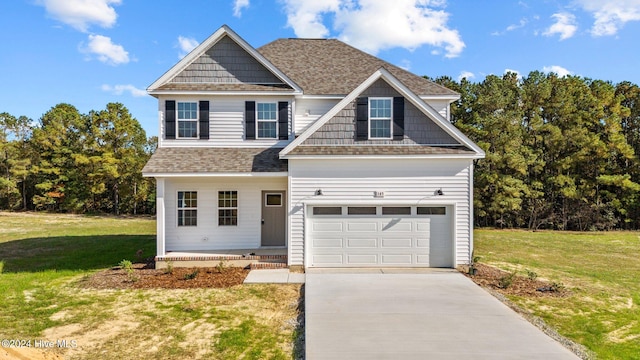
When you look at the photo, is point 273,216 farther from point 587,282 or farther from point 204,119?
point 587,282

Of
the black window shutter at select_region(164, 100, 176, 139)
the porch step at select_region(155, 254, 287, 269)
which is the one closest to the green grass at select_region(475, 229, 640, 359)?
the porch step at select_region(155, 254, 287, 269)

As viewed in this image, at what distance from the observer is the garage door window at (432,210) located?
11.8 meters

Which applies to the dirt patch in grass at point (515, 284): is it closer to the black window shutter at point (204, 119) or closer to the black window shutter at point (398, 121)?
the black window shutter at point (398, 121)

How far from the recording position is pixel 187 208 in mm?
13086

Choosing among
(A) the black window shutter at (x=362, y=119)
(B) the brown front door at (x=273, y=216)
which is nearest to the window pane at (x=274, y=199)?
(B) the brown front door at (x=273, y=216)

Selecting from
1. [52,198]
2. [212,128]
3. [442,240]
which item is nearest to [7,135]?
[52,198]

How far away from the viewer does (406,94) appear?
1175 centimetres

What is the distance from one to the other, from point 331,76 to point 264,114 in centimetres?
376

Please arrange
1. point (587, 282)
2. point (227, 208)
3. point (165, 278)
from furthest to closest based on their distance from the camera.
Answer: point (227, 208) → point (587, 282) → point (165, 278)

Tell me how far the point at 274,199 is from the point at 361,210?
363 centimetres

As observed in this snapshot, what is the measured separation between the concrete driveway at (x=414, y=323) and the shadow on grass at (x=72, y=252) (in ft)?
29.3

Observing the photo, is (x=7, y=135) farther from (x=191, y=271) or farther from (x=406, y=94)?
(x=406, y=94)

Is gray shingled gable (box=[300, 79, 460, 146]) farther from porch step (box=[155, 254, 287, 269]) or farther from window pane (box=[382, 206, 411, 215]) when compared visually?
porch step (box=[155, 254, 287, 269])

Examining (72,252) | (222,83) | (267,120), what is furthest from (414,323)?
(72,252)
